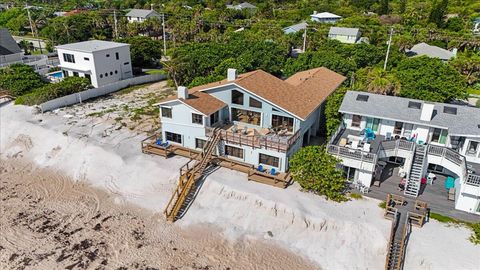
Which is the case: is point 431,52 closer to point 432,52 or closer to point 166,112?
point 432,52

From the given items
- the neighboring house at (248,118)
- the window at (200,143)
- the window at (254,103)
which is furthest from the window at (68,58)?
the window at (254,103)

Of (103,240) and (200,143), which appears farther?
(200,143)

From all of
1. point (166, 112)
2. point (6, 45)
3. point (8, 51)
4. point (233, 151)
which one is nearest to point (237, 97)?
point (233, 151)

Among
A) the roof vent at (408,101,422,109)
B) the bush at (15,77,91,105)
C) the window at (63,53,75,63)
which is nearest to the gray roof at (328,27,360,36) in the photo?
the roof vent at (408,101,422,109)

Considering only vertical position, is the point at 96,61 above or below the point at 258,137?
above

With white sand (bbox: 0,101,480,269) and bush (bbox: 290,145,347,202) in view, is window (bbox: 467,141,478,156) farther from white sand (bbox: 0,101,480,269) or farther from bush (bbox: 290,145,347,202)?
bush (bbox: 290,145,347,202)

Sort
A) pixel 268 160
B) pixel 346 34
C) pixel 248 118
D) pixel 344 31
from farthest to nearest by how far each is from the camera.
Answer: pixel 344 31 < pixel 346 34 < pixel 248 118 < pixel 268 160

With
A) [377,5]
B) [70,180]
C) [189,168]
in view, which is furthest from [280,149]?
[377,5]

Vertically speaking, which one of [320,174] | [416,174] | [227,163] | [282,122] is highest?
[282,122]
